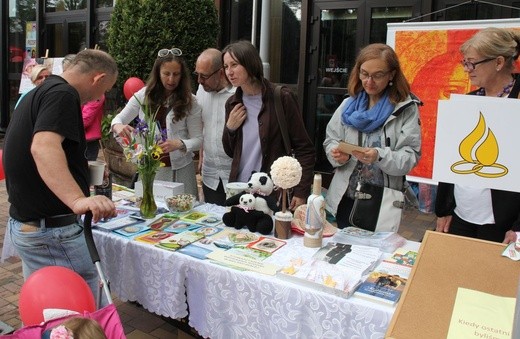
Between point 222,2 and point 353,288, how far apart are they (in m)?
6.47

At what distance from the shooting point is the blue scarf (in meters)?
2.50

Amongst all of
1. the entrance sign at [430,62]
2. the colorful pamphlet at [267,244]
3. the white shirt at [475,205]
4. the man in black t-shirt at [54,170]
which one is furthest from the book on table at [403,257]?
the entrance sign at [430,62]

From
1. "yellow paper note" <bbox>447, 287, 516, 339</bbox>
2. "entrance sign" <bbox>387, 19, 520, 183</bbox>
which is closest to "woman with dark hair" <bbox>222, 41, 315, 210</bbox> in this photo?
"yellow paper note" <bbox>447, 287, 516, 339</bbox>

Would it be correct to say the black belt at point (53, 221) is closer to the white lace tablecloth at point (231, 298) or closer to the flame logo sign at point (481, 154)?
the white lace tablecloth at point (231, 298)

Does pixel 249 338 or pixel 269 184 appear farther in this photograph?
pixel 269 184

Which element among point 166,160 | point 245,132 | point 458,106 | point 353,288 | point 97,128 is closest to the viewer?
point 458,106

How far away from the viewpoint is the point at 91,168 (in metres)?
2.38

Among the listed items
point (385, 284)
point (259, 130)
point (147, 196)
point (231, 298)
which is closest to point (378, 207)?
point (385, 284)

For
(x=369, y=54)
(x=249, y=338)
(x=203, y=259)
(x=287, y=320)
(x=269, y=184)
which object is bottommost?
(x=249, y=338)

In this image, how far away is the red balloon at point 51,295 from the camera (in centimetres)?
172

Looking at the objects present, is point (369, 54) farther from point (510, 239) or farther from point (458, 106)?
point (510, 239)

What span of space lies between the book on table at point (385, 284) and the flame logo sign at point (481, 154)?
0.50 m

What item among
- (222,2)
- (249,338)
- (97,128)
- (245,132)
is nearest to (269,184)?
(245,132)

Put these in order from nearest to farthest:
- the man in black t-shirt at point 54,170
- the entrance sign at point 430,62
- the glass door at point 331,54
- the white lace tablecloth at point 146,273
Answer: the man in black t-shirt at point 54,170 < the white lace tablecloth at point 146,273 < the entrance sign at point 430,62 < the glass door at point 331,54
